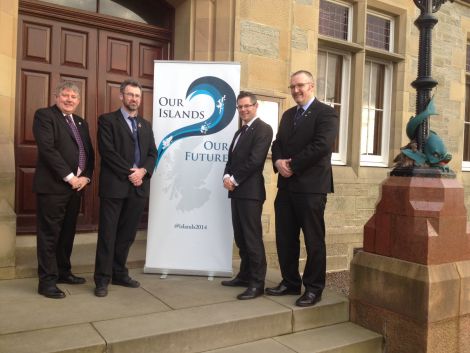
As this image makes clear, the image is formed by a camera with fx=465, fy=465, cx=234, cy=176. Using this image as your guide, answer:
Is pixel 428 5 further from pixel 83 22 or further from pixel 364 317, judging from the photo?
pixel 83 22

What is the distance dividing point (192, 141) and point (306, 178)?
50.2 inches

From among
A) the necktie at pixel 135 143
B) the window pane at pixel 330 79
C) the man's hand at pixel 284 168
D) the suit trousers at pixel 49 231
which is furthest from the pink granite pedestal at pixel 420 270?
the window pane at pixel 330 79

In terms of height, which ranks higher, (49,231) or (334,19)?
(334,19)

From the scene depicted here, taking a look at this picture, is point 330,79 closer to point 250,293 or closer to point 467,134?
point 467,134

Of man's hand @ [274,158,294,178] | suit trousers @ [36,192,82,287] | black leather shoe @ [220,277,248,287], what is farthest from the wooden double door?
man's hand @ [274,158,294,178]

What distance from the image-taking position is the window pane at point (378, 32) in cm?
747

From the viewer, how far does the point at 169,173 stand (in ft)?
14.9

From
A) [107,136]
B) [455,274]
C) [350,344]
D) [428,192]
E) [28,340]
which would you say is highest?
[107,136]

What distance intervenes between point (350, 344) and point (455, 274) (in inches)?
39.5

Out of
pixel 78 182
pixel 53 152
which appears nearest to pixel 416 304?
pixel 78 182

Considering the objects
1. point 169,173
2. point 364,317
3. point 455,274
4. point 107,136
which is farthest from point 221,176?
point 455,274

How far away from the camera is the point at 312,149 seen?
3705 mm

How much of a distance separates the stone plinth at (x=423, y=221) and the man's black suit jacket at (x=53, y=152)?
2.65 metres

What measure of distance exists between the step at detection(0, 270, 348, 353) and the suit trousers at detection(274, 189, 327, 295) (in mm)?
211
